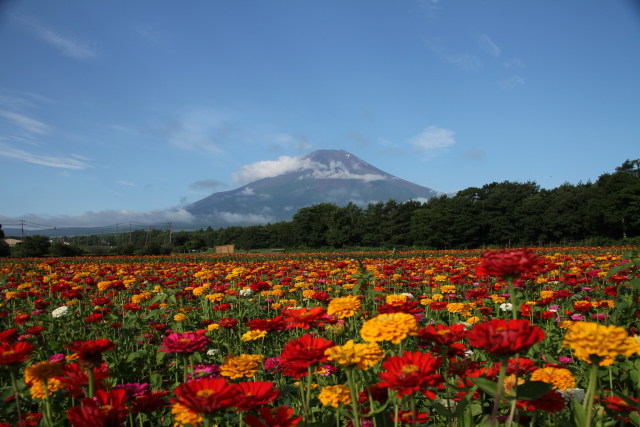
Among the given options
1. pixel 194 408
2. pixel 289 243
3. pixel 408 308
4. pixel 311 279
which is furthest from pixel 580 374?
pixel 289 243

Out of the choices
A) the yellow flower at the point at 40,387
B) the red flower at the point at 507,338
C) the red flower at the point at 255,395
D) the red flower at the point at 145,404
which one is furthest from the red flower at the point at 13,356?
the red flower at the point at 507,338

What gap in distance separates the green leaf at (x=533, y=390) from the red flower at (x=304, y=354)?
0.77m

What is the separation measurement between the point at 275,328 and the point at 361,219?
6870 centimetres

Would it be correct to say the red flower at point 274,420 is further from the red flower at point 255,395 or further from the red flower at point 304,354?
the red flower at point 304,354

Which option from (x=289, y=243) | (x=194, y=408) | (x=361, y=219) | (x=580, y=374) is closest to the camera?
(x=194, y=408)

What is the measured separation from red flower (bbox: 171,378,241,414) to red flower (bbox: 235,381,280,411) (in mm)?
47

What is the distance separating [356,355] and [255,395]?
1.45 ft

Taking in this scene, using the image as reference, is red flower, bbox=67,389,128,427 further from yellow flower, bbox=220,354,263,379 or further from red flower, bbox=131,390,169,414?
yellow flower, bbox=220,354,263,379

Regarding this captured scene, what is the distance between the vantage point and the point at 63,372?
175cm

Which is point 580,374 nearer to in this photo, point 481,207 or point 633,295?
point 633,295

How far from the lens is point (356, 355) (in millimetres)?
1503

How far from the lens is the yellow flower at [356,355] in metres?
1.46

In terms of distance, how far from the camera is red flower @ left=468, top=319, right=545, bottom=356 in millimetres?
1199

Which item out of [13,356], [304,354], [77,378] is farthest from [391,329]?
[13,356]
